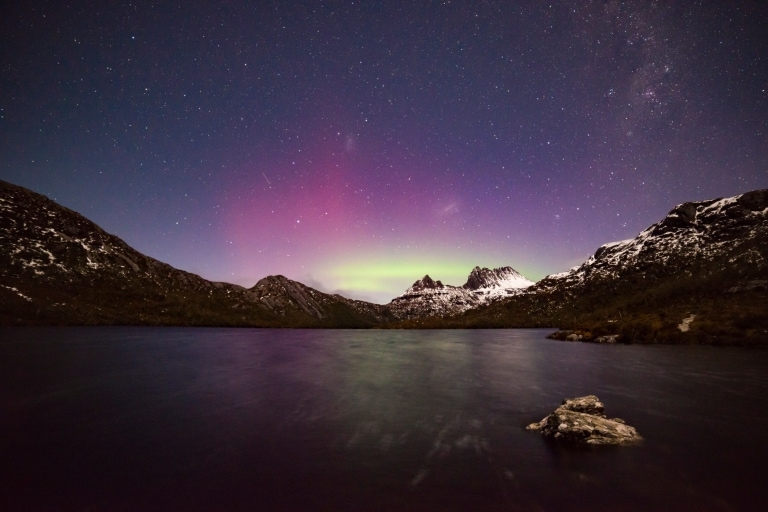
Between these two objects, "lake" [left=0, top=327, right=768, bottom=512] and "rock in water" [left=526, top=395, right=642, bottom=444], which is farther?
"rock in water" [left=526, top=395, right=642, bottom=444]

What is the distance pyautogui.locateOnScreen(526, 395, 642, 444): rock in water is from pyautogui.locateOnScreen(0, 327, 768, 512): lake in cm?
89

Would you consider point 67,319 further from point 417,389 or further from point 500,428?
point 500,428

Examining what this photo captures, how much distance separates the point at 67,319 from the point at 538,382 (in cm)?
23819

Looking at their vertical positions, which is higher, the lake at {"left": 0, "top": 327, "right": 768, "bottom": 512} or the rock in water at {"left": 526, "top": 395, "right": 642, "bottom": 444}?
the rock in water at {"left": 526, "top": 395, "right": 642, "bottom": 444}

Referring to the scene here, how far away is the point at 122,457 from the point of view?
56.7 feet

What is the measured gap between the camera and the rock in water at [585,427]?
18.4 meters

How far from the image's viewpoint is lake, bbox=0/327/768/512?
42.1 ft

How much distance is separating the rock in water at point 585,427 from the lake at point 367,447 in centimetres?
89

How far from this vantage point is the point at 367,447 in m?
18.7

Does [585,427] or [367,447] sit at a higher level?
[585,427]

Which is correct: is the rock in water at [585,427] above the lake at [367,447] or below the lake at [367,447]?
above

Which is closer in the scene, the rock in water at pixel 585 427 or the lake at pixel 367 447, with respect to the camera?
the lake at pixel 367 447

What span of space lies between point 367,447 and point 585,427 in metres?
12.0

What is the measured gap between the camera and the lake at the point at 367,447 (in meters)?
12.8
